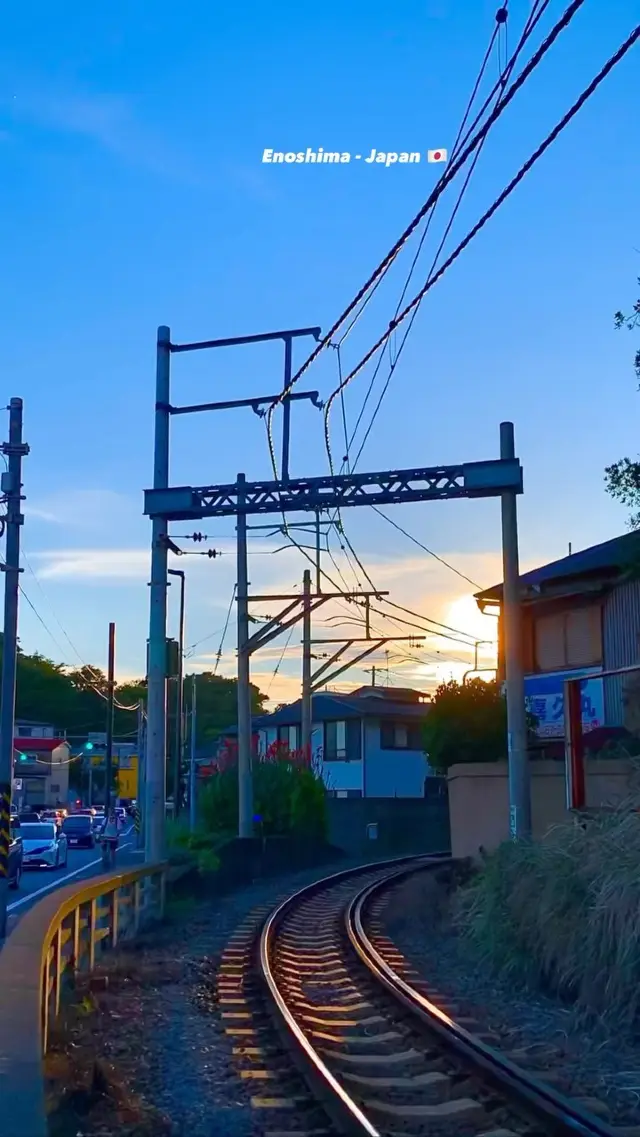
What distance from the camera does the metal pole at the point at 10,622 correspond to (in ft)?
61.9

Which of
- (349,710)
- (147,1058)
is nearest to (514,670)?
(147,1058)

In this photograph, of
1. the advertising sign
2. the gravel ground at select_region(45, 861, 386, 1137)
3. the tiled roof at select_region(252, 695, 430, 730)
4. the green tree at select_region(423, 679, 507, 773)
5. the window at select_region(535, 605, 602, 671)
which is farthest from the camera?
the tiled roof at select_region(252, 695, 430, 730)

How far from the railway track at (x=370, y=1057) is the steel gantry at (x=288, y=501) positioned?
407 centimetres

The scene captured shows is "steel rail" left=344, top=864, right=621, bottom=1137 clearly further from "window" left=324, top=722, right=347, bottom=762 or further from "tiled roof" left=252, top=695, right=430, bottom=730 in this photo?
"window" left=324, top=722, right=347, bottom=762

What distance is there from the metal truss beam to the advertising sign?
9.82m

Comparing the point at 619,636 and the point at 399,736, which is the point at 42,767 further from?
the point at 619,636

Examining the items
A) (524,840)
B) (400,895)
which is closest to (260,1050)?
(524,840)

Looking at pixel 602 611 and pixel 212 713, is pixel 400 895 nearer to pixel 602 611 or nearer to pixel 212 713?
pixel 602 611

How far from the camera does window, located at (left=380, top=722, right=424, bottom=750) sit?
56031 millimetres

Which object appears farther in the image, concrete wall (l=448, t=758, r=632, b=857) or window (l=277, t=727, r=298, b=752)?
window (l=277, t=727, r=298, b=752)

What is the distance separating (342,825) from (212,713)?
65.8 meters

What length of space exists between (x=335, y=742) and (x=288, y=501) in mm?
39877

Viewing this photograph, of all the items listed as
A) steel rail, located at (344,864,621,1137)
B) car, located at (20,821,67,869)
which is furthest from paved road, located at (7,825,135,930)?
steel rail, located at (344,864,621,1137)

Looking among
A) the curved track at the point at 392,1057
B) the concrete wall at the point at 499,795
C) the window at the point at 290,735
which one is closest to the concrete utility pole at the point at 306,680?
the concrete wall at the point at 499,795
